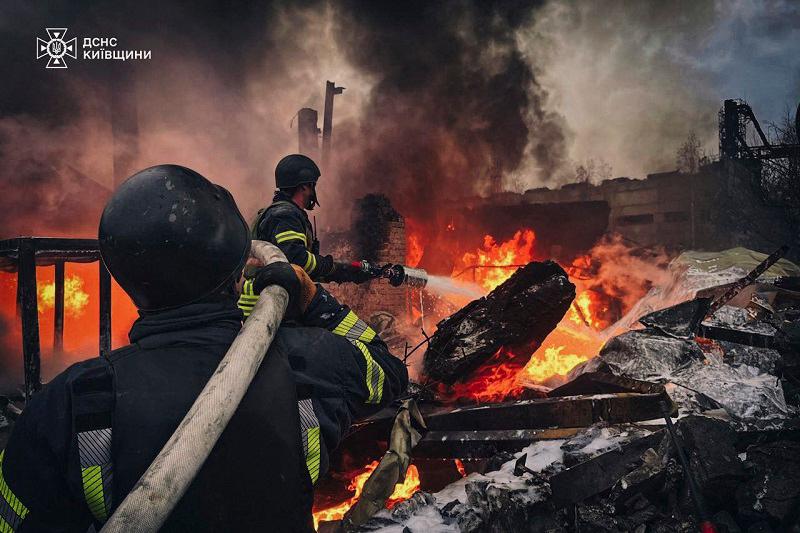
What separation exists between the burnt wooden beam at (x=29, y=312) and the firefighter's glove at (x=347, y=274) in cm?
263

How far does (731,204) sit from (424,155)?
12.2 metres

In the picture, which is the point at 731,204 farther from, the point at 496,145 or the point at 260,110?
the point at 260,110

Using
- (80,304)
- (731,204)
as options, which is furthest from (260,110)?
(731,204)

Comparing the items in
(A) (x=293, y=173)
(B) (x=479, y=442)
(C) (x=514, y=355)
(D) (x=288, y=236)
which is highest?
(A) (x=293, y=173)

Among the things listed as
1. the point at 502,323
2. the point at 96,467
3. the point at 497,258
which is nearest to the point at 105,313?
the point at 502,323

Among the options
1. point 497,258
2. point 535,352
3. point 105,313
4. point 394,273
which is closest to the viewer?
point 105,313

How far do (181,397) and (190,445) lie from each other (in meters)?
0.14

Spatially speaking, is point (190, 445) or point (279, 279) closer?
point (190, 445)

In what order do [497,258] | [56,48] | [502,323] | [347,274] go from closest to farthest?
[347,274] < [502,323] < [56,48] < [497,258]

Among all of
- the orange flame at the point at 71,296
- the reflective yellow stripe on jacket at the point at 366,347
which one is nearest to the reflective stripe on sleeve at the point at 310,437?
the reflective yellow stripe on jacket at the point at 366,347

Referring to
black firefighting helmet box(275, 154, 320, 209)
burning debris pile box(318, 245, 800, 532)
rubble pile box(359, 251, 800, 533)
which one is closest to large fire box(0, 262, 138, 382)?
black firefighting helmet box(275, 154, 320, 209)

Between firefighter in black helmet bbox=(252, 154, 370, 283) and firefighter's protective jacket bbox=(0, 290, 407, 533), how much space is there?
94.4 inches

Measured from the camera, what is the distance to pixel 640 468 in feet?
Answer: 9.70

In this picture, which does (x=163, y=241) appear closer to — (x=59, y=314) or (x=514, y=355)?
Result: (x=514, y=355)
